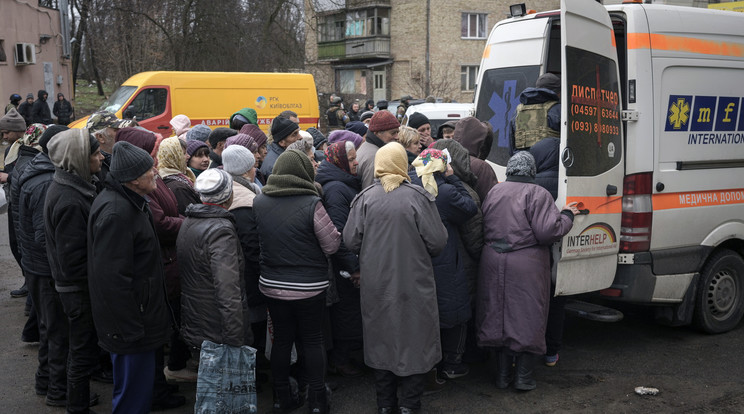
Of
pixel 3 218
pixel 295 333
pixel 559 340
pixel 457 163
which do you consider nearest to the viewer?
→ pixel 295 333

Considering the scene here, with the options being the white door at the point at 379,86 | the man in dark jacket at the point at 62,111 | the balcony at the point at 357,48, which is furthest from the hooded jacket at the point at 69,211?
the white door at the point at 379,86

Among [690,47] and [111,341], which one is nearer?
[111,341]

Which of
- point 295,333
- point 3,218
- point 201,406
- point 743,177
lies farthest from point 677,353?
point 3,218

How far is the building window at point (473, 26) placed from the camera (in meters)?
40.7

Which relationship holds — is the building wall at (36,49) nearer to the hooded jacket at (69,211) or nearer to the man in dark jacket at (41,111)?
the man in dark jacket at (41,111)

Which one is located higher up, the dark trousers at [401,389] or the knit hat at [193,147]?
the knit hat at [193,147]

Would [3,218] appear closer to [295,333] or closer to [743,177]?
[295,333]

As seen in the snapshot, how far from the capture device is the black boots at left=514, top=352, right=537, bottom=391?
191 inches

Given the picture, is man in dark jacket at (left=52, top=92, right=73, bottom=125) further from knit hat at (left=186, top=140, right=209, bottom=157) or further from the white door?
the white door

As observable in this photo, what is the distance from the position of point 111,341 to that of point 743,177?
5.24 meters

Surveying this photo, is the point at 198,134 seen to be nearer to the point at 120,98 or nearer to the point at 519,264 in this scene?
the point at 519,264

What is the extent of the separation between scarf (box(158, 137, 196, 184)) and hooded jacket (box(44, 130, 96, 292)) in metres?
0.86

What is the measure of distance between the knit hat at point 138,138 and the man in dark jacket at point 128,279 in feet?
4.30

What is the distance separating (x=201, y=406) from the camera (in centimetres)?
404
